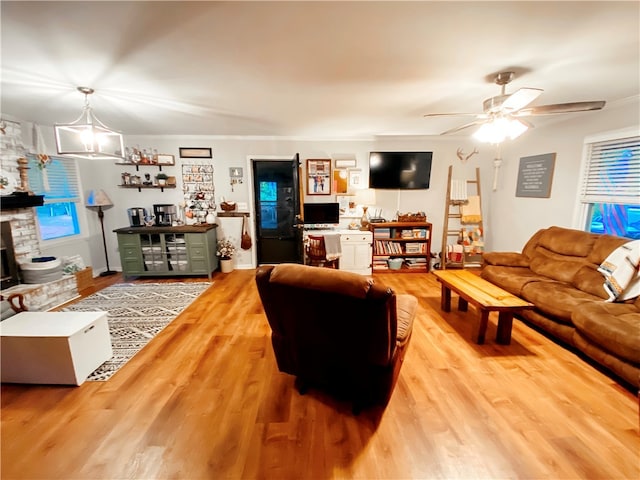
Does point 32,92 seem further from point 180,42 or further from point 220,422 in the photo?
point 220,422

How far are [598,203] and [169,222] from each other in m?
5.91

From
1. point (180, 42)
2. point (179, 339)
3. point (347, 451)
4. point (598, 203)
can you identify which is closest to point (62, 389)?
point (179, 339)

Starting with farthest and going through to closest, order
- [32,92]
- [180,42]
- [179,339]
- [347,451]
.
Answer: [179,339]
[32,92]
[180,42]
[347,451]

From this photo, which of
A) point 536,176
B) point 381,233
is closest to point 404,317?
point 381,233

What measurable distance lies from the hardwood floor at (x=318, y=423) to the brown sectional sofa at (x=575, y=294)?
209 millimetres

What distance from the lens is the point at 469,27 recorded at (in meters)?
1.40

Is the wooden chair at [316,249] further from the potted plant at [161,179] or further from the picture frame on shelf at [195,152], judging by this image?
the potted plant at [161,179]

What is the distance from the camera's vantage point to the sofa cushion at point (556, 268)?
2.70 meters

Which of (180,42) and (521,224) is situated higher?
(180,42)

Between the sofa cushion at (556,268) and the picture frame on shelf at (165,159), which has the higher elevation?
the picture frame on shelf at (165,159)

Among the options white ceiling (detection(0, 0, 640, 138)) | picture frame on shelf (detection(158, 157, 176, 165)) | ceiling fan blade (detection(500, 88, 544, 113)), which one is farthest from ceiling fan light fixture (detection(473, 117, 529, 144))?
picture frame on shelf (detection(158, 157, 176, 165))

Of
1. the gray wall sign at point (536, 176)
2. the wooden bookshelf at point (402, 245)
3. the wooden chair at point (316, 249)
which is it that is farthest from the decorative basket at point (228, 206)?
the gray wall sign at point (536, 176)

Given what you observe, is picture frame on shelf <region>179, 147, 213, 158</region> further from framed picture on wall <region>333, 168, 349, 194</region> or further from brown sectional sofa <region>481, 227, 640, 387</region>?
brown sectional sofa <region>481, 227, 640, 387</region>

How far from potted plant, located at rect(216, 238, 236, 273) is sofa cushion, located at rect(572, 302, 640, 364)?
14.4 ft
